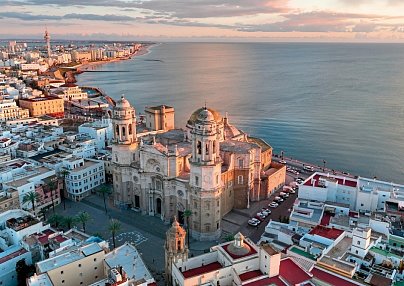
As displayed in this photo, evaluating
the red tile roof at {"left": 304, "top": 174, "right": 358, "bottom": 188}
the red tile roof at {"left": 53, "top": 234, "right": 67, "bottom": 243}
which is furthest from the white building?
the red tile roof at {"left": 304, "top": 174, "right": 358, "bottom": 188}

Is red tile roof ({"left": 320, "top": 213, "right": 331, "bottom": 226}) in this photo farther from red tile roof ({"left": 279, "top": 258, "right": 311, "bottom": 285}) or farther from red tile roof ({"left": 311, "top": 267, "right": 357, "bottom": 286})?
red tile roof ({"left": 279, "top": 258, "right": 311, "bottom": 285})

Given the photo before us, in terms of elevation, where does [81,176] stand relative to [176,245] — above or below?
below

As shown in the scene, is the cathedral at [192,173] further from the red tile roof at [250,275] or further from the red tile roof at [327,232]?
the red tile roof at [250,275]

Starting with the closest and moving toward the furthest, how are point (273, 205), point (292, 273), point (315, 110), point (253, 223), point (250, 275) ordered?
point (292, 273), point (250, 275), point (253, 223), point (273, 205), point (315, 110)

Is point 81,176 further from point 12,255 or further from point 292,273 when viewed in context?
point 292,273

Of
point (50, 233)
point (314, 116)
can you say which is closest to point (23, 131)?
point (50, 233)

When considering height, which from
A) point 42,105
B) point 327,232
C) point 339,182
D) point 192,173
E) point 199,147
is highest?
point 199,147

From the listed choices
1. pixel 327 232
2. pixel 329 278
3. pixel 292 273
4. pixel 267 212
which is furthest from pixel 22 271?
pixel 267 212

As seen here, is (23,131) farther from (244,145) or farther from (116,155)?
(244,145)
